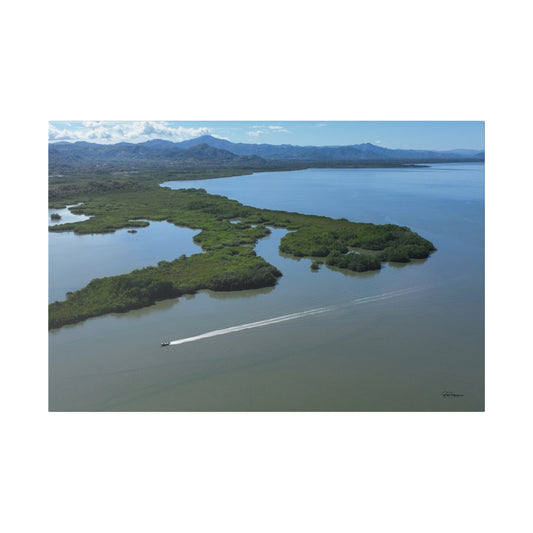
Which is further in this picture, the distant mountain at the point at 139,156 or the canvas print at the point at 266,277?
the distant mountain at the point at 139,156

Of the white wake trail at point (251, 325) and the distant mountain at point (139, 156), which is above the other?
the distant mountain at point (139, 156)

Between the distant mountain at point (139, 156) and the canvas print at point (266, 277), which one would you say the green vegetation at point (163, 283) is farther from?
the distant mountain at point (139, 156)

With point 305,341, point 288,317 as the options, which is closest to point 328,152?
point 288,317

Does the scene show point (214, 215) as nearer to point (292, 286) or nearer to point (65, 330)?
point (292, 286)

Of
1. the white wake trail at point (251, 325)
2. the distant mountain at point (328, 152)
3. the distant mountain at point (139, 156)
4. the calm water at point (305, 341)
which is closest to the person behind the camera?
the calm water at point (305, 341)

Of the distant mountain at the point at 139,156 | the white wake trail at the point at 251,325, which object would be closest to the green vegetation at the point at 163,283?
the white wake trail at the point at 251,325

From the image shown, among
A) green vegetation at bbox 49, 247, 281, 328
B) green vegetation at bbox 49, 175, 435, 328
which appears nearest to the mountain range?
green vegetation at bbox 49, 175, 435, 328

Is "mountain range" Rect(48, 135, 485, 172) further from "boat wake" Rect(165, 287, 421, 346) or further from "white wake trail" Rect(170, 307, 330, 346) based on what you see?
"white wake trail" Rect(170, 307, 330, 346)
